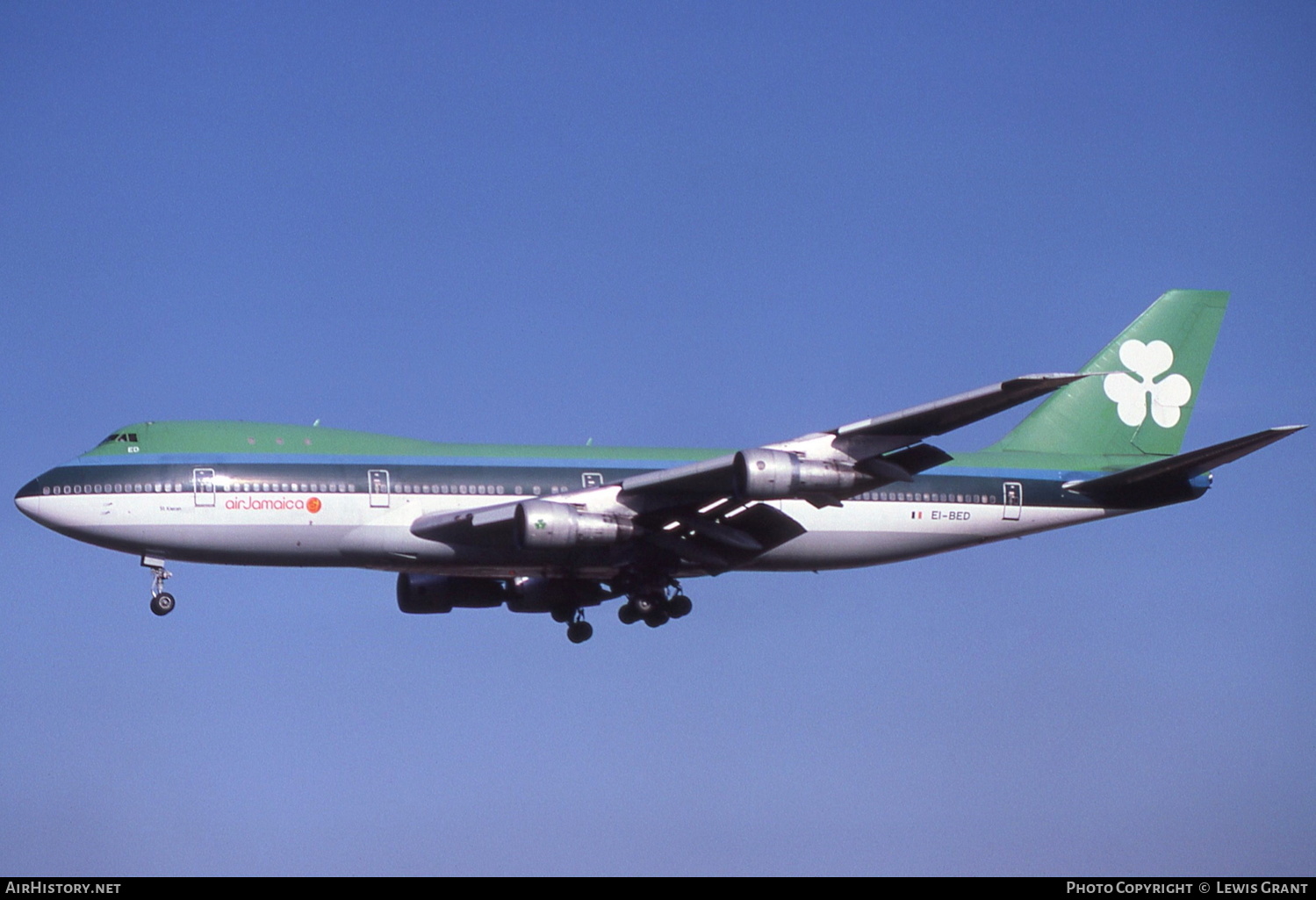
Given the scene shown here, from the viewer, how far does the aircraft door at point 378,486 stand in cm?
4241

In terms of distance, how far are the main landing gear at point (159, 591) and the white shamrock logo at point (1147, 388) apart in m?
28.7

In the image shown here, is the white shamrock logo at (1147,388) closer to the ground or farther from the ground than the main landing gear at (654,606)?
farther from the ground

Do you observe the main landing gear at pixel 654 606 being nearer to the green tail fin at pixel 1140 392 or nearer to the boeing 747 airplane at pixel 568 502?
the boeing 747 airplane at pixel 568 502

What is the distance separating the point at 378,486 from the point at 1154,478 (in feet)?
71.2

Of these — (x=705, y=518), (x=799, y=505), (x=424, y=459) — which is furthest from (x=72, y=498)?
(x=799, y=505)

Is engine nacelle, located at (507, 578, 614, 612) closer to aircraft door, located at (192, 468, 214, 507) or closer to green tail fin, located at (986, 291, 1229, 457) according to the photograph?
aircraft door, located at (192, 468, 214, 507)

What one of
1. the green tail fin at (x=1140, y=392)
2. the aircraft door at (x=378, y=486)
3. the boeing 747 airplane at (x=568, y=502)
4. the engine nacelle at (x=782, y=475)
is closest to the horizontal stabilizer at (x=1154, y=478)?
the boeing 747 airplane at (x=568, y=502)

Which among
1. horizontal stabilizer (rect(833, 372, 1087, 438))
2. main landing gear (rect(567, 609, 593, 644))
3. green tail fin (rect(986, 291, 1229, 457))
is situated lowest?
main landing gear (rect(567, 609, 593, 644))

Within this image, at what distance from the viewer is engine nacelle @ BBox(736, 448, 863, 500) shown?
38844 mm

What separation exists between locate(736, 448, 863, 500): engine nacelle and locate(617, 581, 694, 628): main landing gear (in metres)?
5.64

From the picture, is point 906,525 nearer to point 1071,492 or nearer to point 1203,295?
point 1071,492

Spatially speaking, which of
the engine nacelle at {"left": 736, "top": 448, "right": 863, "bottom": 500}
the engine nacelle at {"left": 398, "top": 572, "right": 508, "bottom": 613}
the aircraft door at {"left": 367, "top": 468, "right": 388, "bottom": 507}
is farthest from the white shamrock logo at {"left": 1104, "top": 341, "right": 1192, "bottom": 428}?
the aircraft door at {"left": 367, "top": 468, "right": 388, "bottom": 507}

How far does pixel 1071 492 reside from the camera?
156ft
